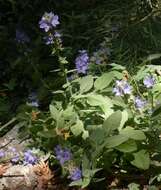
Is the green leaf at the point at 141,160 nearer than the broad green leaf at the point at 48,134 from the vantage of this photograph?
Yes

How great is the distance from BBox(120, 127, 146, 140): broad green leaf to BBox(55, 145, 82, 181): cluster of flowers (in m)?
0.28

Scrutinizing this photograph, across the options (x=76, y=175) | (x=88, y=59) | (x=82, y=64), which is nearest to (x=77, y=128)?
(x=76, y=175)

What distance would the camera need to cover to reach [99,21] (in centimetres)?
399

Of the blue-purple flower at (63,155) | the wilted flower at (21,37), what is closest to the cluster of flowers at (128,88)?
the blue-purple flower at (63,155)

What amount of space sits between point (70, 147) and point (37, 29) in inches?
51.9

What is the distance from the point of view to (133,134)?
2.70 meters

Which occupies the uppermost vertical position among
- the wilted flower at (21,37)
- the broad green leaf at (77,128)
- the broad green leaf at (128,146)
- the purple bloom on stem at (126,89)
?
the wilted flower at (21,37)

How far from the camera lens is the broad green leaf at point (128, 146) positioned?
2.67m

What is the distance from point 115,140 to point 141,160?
152 millimetres

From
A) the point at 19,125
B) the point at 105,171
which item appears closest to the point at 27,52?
the point at 19,125

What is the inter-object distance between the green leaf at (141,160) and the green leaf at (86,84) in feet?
1.67

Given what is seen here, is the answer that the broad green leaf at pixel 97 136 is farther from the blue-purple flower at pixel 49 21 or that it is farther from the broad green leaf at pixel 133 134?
the blue-purple flower at pixel 49 21

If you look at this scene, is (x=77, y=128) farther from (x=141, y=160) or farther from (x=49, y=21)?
(x=49, y=21)

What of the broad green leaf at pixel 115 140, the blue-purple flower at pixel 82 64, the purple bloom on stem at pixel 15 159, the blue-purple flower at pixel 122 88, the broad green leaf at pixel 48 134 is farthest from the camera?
the blue-purple flower at pixel 82 64
